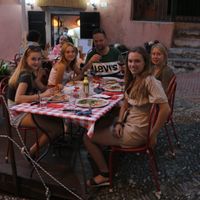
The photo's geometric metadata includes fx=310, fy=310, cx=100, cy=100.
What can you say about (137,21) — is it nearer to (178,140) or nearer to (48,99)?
(178,140)

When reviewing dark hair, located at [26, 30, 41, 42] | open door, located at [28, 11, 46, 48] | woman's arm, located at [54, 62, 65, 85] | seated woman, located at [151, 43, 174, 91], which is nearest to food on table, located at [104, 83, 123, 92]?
seated woman, located at [151, 43, 174, 91]

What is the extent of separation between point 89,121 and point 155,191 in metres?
0.94

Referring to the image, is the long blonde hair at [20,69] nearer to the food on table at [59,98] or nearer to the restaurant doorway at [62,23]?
the food on table at [59,98]

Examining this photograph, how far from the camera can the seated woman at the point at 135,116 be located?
2580mm

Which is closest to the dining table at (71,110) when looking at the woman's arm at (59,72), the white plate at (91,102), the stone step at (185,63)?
the white plate at (91,102)

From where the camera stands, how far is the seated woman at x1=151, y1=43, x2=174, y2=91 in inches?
134

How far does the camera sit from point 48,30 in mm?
11875

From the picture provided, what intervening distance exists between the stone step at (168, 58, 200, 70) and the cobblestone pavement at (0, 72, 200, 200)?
4875 millimetres

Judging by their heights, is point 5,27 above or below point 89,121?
above

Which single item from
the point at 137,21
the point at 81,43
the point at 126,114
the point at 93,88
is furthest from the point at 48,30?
the point at 126,114

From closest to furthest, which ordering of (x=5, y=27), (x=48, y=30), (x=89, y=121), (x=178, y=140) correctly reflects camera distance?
(x=89, y=121)
(x=178, y=140)
(x=5, y=27)
(x=48, y=30)

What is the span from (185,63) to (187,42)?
3.39ft

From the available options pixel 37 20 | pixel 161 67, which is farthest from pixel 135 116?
pixel 37 20

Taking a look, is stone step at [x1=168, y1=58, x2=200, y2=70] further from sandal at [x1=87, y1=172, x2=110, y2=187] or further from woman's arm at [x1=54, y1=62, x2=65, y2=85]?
sandal at [x1=87, y1=172, x2=110, y2=187]
